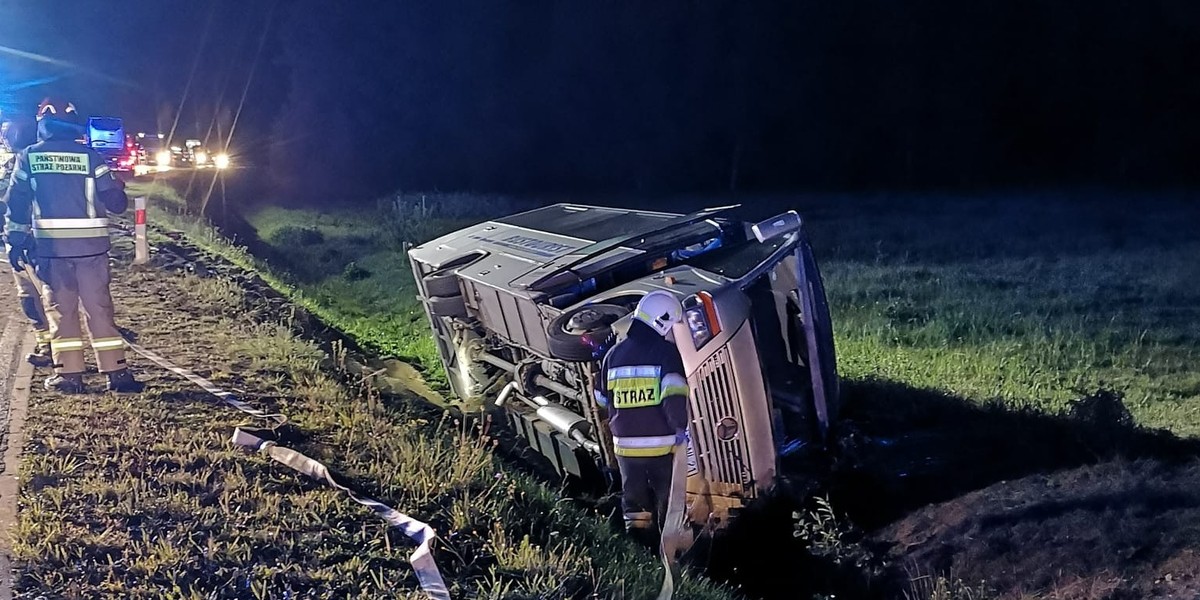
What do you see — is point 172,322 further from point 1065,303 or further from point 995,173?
point 995,173

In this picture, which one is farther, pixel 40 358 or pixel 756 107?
pixel 756 107

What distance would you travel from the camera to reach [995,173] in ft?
115

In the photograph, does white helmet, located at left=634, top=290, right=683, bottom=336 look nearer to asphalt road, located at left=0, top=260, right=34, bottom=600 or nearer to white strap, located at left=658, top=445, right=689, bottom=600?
white strap, located at left=658, top=445, right=689, bottom=600

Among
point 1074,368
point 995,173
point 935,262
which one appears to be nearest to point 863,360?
point 1074,368

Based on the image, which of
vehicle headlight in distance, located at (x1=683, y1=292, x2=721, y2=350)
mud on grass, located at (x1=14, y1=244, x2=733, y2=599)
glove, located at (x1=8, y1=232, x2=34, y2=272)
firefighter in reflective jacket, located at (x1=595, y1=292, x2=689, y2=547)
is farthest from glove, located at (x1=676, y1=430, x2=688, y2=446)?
glove, located at (x1=8, y1=232, x2=34, y2=272)

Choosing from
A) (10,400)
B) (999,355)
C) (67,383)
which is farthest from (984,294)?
(10,400)

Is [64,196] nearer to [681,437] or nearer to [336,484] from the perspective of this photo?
[336,484]

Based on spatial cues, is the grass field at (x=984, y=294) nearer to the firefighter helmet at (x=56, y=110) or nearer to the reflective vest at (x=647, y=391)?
the reflective vest at (x=647, y=391)

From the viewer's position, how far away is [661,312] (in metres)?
4.71

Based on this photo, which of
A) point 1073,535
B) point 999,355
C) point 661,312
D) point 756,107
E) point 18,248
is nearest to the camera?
point 1073,535

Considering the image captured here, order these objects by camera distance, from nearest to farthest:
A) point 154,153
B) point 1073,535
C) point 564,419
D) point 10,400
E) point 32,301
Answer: point 1073,535
point 10,400
point 564,419
point 32,301
point 154,153

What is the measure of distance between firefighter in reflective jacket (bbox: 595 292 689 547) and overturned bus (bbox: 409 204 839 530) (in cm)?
11

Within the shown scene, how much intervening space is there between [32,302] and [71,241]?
1.86 m

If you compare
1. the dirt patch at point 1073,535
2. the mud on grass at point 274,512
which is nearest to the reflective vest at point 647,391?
the mud on grass at point 274,512
